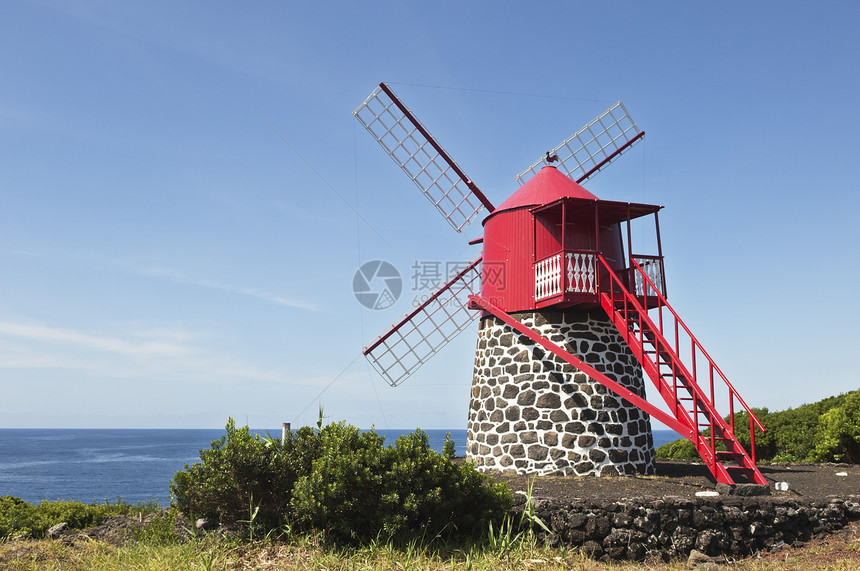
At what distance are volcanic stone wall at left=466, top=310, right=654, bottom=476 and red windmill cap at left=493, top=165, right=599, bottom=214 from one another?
2.83m

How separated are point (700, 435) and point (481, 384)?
207 inches

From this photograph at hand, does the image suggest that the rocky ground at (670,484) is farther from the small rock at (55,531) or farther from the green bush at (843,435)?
the small rock at (55,531)

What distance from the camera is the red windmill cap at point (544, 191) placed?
15.1m

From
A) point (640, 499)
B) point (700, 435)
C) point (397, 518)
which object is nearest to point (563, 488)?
point (640, 499)

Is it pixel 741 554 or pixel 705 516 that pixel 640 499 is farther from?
pixel 741 554

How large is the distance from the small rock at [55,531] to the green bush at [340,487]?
2458 millimetres

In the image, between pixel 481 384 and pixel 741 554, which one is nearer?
pixel 741 554

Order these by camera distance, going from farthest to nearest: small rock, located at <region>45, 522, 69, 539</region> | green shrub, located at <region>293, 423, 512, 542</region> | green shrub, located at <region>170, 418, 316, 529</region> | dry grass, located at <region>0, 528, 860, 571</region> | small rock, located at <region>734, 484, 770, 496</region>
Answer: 1. small rock, located at <region>734, 484, 770, 496</region>
2. small rock, located at <region>45, 522, 69, 539</region>
3. green shrub, located at <region>170, 418, 316, 529</region>
4. green shrub, located at <region>293, 423, 512, 542</region>
5. dry grass, located at <region>0, 528, 860, 571</region>

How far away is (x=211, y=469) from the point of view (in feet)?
27.6

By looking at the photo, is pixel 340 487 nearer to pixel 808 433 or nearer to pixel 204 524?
pixel 204 524

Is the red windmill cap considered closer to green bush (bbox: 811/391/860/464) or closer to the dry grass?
the dry grass

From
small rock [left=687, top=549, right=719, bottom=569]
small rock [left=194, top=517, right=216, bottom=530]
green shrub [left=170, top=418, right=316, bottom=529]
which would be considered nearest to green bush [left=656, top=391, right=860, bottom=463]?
small rock [left=687, top=549, right=719, bottom=569]

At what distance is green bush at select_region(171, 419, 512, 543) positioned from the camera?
7.82 metres

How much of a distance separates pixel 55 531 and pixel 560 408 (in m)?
9.56
